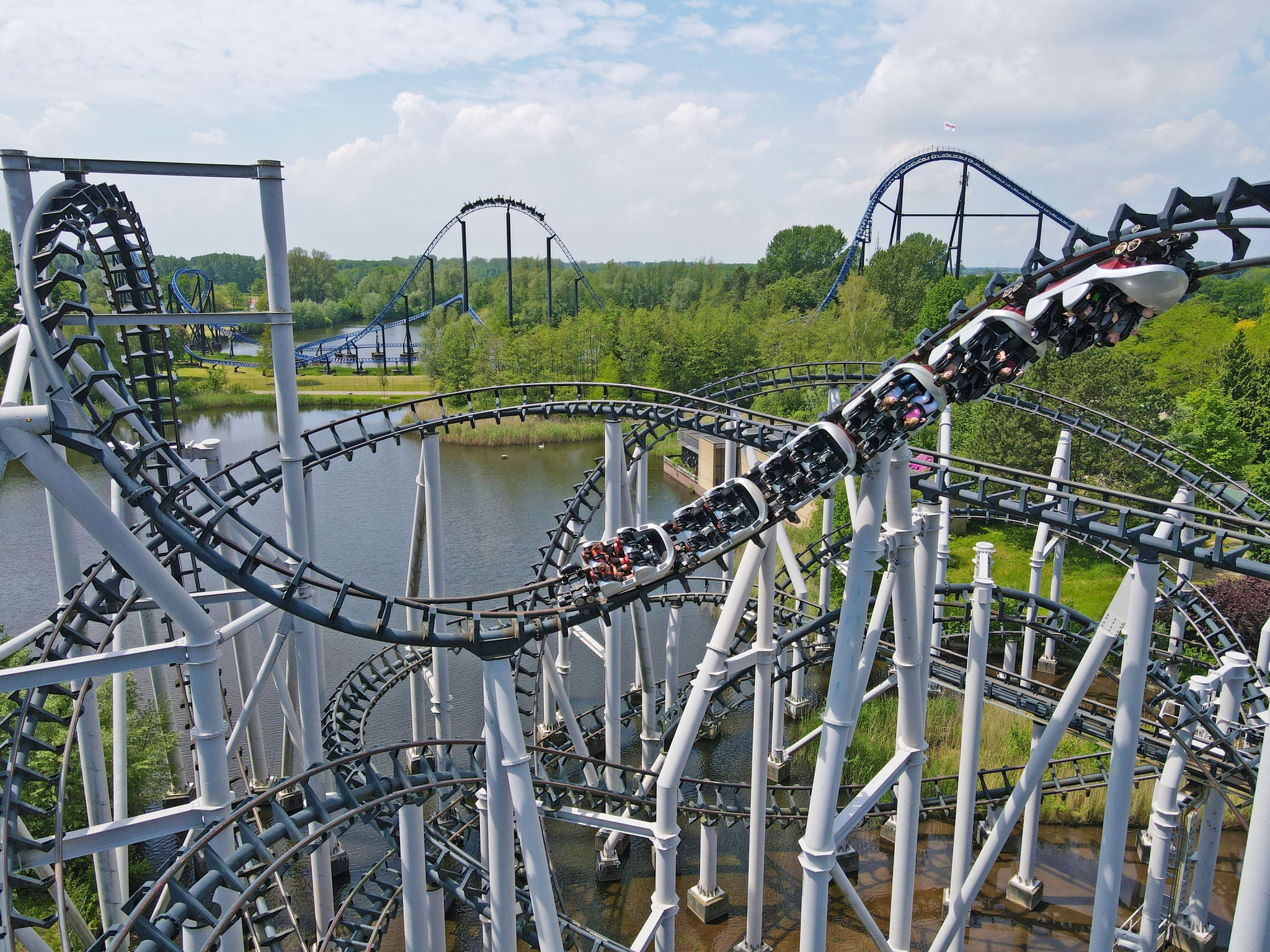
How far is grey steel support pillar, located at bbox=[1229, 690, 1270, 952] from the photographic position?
13.4ft

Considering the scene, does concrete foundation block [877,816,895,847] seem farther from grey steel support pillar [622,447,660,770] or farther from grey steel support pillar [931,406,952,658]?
grey steel support pillar [622,447,660,770]

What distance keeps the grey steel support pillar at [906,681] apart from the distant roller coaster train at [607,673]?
1.1 inches

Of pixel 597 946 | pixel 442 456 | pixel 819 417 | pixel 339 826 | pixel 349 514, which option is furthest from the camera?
pixel 442 456

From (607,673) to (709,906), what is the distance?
261 centimetres

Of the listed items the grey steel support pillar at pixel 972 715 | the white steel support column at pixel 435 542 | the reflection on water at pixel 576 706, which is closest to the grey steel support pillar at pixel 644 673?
the reflection on water at pixel 576 706

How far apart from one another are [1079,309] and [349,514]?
18326 millimetres

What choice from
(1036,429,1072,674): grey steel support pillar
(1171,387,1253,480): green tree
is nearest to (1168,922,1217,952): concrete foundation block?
(1036,429,1072,674): grey steel support pillar

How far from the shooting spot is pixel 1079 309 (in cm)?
559

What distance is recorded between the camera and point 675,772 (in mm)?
6895

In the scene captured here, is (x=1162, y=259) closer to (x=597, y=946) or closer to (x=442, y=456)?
(x=597, y=946)

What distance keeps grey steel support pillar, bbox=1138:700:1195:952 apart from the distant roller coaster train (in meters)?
0.03

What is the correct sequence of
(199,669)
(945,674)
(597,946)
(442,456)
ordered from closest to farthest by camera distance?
(199,669) → (597,946) → (945,674) → (442,456)

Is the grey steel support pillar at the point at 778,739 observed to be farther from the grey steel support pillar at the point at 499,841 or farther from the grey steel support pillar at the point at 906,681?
the grey steel support pillar at the point at 499,841

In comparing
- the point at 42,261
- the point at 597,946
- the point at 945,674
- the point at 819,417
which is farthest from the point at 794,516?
the point at 42,261
